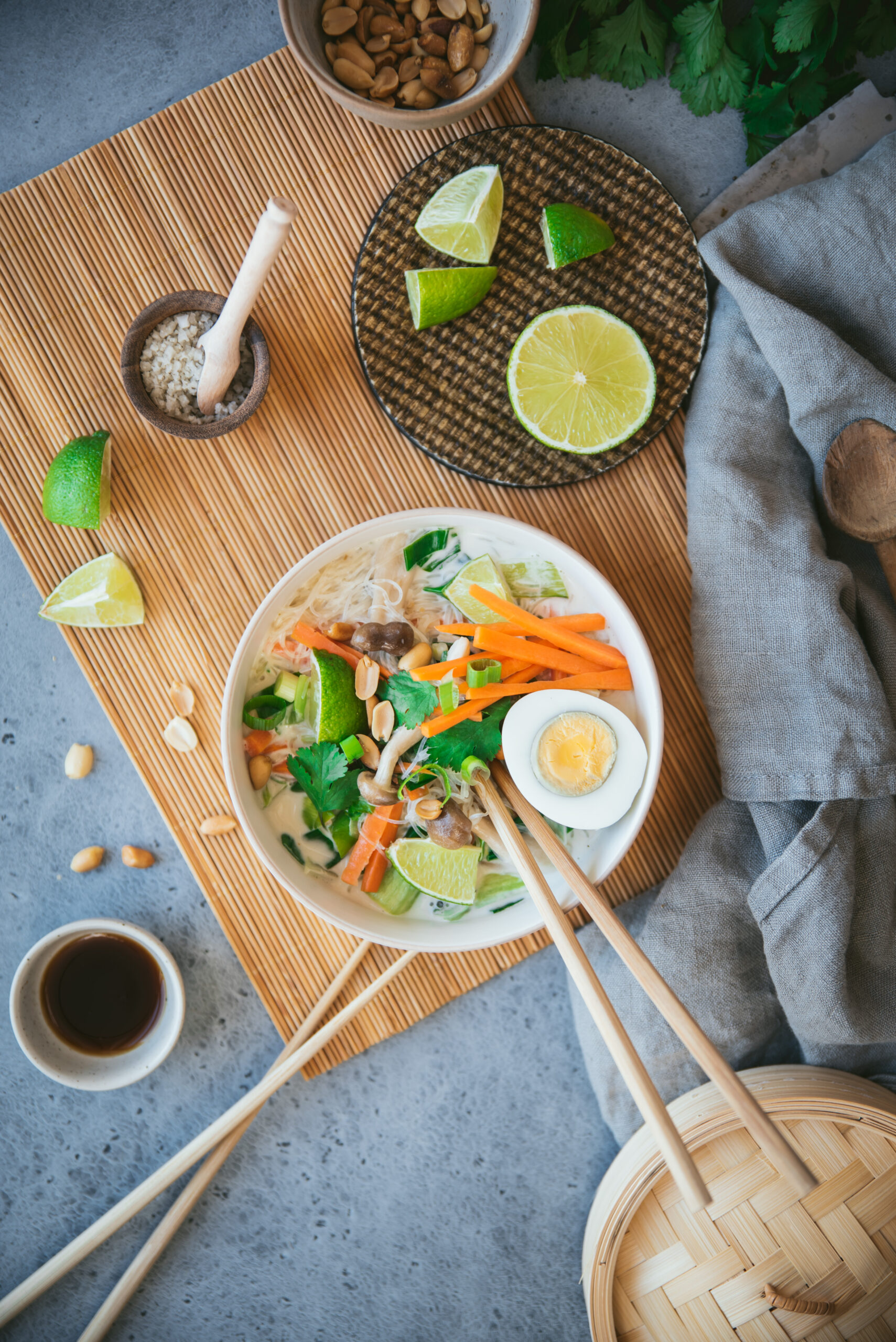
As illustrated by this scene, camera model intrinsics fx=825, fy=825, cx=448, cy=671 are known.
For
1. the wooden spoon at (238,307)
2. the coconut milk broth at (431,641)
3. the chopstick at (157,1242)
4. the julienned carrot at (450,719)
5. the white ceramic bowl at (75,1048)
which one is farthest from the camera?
the chopstick at (157,1242)

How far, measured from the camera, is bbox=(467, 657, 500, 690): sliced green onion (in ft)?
4.83

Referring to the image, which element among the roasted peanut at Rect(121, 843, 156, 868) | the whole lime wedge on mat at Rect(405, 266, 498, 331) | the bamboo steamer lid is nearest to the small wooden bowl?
the whole lime wedge on mat at Rect(405, 266, 498, 331)

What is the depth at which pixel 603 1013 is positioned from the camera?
1.03 m

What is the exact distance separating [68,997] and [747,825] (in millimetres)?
1484

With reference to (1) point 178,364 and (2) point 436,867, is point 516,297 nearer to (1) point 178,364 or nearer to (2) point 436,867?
(1) point 178,364

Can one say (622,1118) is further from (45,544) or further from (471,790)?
(45,544)

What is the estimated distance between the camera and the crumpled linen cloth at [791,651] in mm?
1575

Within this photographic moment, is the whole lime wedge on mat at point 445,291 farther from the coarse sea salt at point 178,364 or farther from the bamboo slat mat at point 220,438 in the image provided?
the coarse sea salt at point 178,364

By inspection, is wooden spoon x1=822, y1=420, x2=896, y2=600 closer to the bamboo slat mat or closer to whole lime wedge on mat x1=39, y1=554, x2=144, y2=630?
the bamboo slat mat

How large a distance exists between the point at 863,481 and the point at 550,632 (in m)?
0.71

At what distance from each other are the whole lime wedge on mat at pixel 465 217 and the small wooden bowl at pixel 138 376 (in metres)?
0.40

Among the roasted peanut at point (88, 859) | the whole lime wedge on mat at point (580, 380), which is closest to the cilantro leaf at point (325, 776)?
the roasted peanut at point (88, 859)

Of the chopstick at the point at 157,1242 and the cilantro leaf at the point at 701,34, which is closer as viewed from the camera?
the cilantro leaf at the point at 701,34

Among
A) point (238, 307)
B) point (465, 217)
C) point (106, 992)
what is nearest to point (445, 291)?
point (465, 217)
